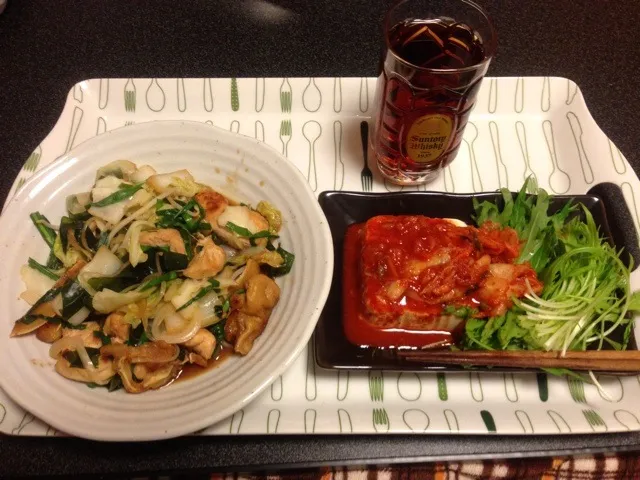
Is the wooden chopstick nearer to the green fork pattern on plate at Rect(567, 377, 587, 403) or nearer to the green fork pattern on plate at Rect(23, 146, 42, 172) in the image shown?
the green fork pattern on plate at Rect(567, 377, 587, 403)

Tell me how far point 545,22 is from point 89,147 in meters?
2.78

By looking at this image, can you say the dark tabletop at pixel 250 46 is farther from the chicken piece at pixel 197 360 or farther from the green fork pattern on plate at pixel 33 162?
the chicken piece at pixel 197 360

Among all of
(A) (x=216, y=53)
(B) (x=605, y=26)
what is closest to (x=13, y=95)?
(A) (x=216, y=53)

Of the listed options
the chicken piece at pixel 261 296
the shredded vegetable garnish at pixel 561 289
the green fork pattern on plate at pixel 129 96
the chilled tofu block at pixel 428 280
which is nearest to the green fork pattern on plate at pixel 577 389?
the shredded vegetable garnish at pixel 561 289

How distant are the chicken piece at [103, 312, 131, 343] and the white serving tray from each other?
543mm

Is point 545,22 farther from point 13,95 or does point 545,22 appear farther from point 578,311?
point 13,95

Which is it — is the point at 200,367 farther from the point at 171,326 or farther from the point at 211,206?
the point at 211,206

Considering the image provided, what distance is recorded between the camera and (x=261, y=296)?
1635 mm

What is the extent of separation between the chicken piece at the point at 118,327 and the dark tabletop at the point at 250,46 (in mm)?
1086

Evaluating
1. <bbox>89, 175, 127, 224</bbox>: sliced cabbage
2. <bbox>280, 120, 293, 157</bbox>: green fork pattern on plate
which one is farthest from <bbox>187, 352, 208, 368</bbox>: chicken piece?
<bbox>280, 120, 293, 157</bbox>: green fork pattern on plate

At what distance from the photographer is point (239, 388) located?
1417mm

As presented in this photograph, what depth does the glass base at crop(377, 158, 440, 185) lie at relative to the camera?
2141 mm

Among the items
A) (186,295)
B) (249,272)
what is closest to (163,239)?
(186,295)

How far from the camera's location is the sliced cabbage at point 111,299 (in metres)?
1.58
